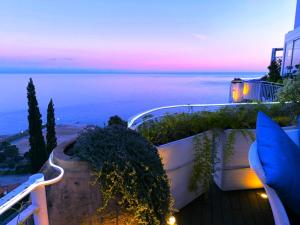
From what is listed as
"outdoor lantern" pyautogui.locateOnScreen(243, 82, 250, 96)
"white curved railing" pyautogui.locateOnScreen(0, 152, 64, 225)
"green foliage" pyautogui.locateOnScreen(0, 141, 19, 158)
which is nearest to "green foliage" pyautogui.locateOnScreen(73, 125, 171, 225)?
"white curved railing" pyautogui.locateOnScreen(0, 152, 64, 225)

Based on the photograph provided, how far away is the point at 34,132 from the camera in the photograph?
61.2 ft

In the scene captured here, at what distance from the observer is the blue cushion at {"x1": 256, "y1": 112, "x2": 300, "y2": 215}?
1408mm

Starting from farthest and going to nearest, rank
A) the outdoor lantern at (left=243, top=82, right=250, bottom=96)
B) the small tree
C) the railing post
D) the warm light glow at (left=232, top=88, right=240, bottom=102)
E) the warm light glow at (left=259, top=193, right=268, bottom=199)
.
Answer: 1. the small tree
2. the warm light glow at (left=232, top=88, right=240, bottom=102)
3. the outdoor lantern at (left=243, top=82, right=250, bottom=96)
4. the warm light glow at (left=259, top=193, right=268, bottom=199)
5. the railing post

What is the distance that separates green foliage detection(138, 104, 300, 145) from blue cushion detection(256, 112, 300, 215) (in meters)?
0.90

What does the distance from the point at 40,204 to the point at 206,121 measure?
1878 mm

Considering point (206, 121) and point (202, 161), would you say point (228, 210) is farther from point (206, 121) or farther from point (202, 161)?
point (206, 121)

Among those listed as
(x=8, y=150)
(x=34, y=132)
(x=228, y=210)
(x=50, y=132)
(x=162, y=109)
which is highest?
(x=162, y=109)

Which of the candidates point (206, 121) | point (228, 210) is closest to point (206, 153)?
point (206, 121)

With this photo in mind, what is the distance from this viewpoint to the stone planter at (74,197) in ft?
4.19

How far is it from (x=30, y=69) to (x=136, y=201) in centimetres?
3579

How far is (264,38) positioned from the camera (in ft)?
41.8

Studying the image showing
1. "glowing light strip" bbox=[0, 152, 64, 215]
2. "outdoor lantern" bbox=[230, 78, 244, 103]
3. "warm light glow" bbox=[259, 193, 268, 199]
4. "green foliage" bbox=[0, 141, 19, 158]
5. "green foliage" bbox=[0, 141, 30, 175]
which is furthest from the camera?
"green foliage" bbox=[0, 141, 19, 158]

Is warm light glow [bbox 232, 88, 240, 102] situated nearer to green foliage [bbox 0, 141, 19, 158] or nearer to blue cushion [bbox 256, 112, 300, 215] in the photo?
blue cushion [bbox 256, 112, 300, 215]

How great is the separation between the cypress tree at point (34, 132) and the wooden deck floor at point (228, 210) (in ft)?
58.6
